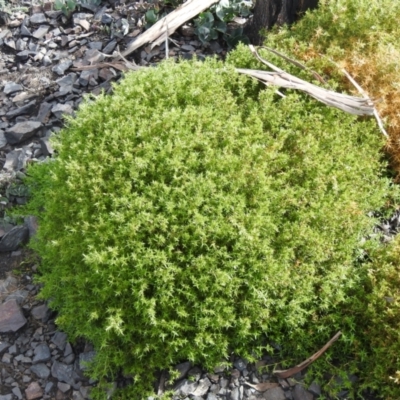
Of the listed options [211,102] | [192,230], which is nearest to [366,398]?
[192,230]

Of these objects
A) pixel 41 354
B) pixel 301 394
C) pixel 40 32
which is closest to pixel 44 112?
pixel 40 32

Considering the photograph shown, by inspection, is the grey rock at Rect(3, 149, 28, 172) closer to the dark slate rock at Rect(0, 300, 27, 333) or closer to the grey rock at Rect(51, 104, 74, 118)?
the grey rock at Rect(51, 104, 74, 118)

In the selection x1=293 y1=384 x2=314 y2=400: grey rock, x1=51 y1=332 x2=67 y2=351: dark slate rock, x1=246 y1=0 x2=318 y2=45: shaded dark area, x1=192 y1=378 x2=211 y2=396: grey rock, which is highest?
x1=246 y1=0 x2=318 y2=45: shaded dark area

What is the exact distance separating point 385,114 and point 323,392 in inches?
79.2

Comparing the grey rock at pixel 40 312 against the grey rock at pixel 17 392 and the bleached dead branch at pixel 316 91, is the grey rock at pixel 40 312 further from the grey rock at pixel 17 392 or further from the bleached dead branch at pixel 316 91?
the bleached dead branch at pixel 316 91

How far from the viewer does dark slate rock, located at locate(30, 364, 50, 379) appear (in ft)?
12.3

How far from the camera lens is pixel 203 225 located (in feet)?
11.0

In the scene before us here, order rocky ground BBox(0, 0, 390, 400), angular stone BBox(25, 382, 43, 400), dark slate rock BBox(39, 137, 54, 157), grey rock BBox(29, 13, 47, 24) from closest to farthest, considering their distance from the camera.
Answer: rocky ground BBox(0, 0, 390, 400)
angular stone BBox(25, 382, 43, 400)
dark slate rock BBox(39, 137, 54, 157)
grey rock BBox(29, 13, 47, 24)

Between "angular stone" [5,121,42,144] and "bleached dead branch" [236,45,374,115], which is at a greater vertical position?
"bleached dead branch" [236,45,374,115]

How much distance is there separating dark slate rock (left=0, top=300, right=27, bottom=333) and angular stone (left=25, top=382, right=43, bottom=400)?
0.43 m

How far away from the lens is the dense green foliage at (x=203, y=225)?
3297 millimetres

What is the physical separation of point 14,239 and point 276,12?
9.90ft

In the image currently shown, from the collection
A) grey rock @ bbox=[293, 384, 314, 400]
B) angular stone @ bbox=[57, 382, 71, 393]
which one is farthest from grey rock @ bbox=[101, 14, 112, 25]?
grey rock @ bbox=[293, 384, 314, 400]

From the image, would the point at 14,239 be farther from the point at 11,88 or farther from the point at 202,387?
the point at 202,387
